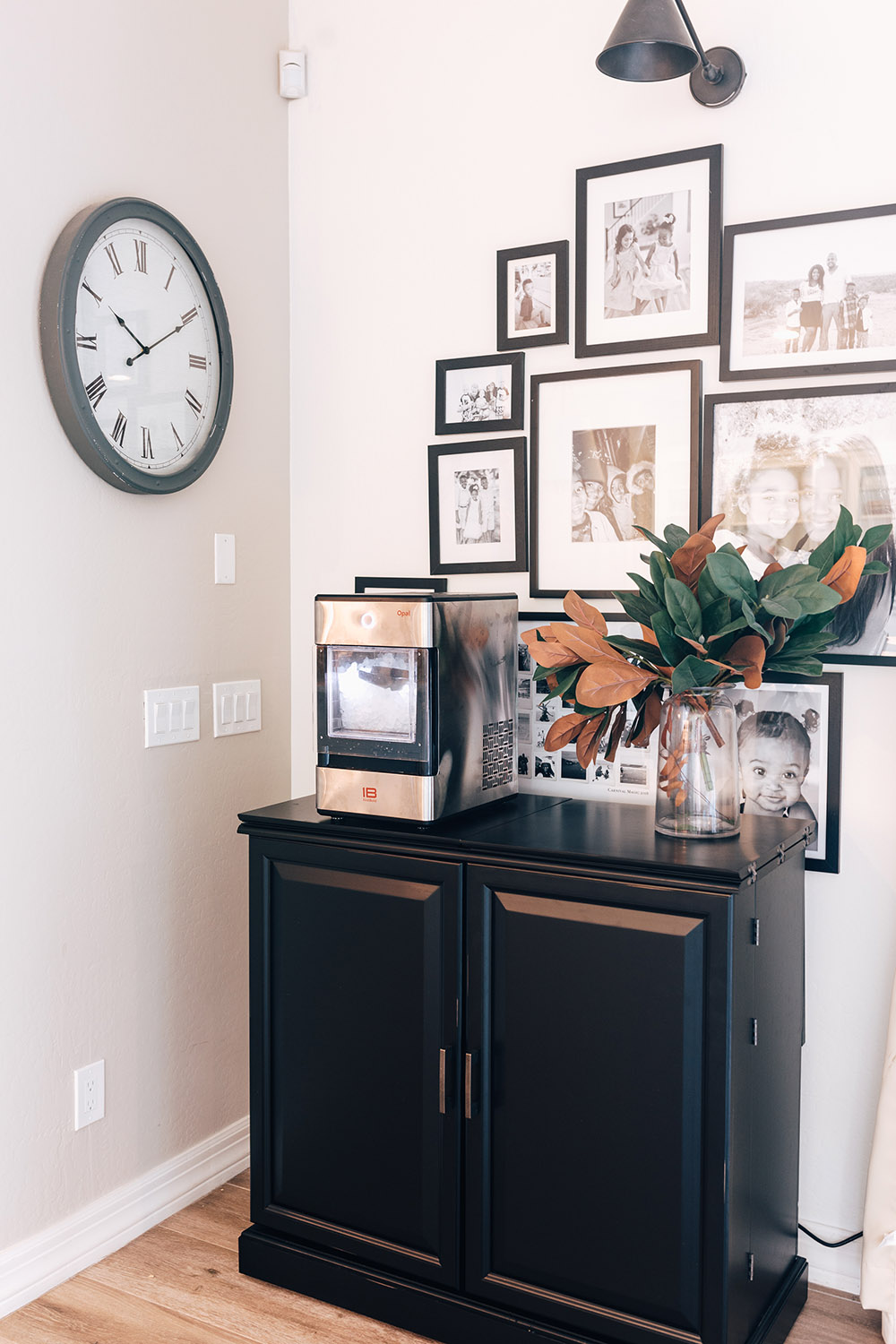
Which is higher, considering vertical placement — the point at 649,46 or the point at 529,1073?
the point at 649,46

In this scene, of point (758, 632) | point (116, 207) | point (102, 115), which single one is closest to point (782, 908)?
point (758, 632)

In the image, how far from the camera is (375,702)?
6.41 feet

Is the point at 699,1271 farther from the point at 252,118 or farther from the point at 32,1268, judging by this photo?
the point at 252,118

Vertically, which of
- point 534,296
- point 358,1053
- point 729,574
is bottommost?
point 358,1053

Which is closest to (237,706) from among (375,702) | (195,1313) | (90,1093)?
(375,702)

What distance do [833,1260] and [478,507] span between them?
5.44 feet

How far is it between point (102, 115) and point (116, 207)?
0.20 metres

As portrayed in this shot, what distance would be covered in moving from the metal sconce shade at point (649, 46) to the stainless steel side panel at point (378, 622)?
0.99 metres

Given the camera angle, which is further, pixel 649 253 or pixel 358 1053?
pixel 649 253

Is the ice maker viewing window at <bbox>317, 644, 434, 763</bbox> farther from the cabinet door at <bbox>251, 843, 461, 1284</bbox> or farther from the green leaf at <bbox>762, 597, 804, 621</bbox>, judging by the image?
the green leaf at <bbox>762, 597, 804, 621</bbox>

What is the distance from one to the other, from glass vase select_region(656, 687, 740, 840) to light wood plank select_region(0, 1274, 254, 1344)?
1182 millimetres

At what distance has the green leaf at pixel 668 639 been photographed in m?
1.77

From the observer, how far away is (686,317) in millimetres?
2146

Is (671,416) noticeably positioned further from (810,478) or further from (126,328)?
(126,328)
